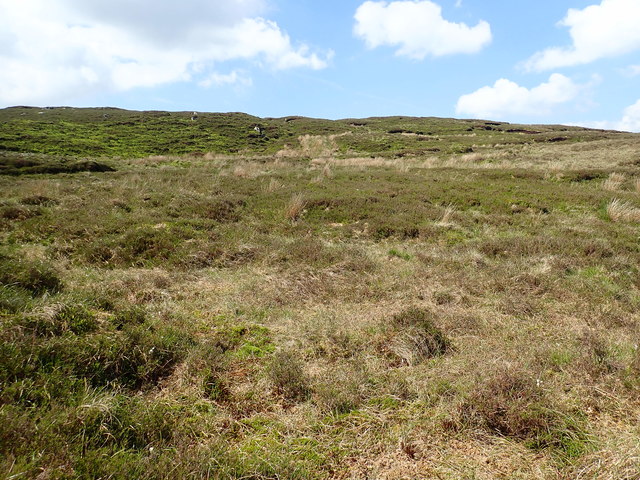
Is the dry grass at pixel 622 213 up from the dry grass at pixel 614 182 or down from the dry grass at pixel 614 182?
down

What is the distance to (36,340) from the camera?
3527mm

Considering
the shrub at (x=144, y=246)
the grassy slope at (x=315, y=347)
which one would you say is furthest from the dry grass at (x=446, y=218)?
the shrub at (x=144, y=246)

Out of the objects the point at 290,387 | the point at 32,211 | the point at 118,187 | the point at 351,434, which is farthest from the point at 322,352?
the point at 118,187

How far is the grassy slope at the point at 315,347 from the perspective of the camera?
2902 mm

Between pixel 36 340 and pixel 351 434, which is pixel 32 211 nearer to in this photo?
pixel 36 340

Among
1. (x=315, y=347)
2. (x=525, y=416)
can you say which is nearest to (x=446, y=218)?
(x=315, y=347)

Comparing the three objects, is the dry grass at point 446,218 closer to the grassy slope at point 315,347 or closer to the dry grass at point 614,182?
the grassy slope at point 315,347

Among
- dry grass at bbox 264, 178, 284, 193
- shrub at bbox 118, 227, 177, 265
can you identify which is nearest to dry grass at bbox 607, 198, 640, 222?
dry grass at bbox 264, 178, 284, 193

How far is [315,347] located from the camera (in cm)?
473

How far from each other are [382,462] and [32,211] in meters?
13.5

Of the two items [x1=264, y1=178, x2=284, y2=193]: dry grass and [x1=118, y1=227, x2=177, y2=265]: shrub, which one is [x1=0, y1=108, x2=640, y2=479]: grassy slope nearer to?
[x1=118, y1=227, x2=177, y2=265]: shrub

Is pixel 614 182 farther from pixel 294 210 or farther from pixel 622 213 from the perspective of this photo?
pixel 294 210

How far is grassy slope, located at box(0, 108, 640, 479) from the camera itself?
2902 mm

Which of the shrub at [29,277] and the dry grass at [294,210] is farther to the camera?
the dry grass at [294,210]
